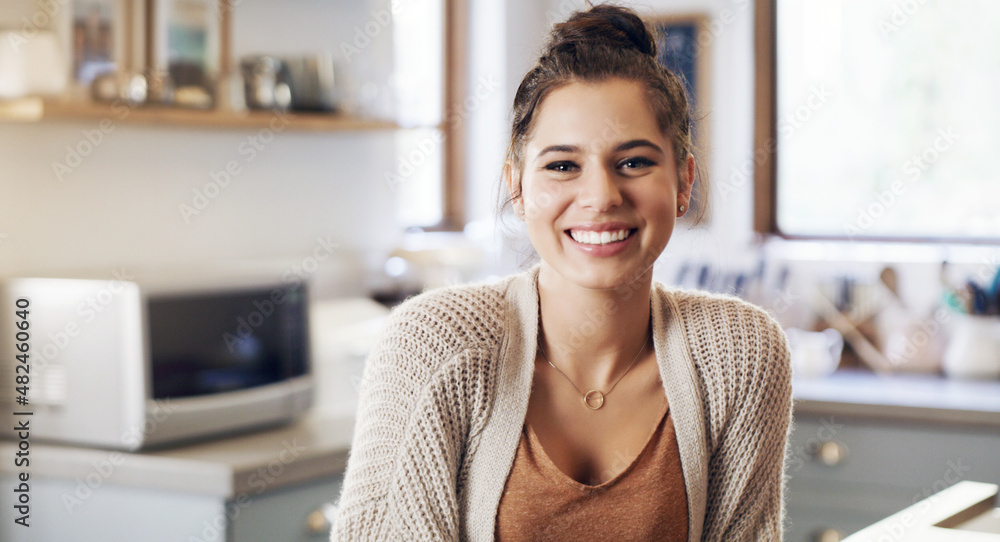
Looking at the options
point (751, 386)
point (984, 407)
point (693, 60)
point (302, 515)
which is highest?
point (693, 60)

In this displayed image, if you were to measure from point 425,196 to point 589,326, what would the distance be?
7.51 ft

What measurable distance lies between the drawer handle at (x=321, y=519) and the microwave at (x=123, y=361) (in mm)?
242

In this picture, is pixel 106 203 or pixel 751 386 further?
pixel 106 203

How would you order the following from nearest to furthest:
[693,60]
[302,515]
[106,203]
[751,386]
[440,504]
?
1. [440,504]
2. [751,386]
3. [302,515]
4. [106,203]
5. [693,60]

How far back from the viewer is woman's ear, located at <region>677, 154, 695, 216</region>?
4.45 feet

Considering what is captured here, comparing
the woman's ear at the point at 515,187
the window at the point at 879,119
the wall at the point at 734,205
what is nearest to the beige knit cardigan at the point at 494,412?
the woman's ear at the point at 515,187

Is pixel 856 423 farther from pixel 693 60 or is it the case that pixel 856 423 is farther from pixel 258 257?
pixel 258 257

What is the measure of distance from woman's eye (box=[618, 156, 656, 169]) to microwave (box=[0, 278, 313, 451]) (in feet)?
3.59

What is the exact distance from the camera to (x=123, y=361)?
1898mm

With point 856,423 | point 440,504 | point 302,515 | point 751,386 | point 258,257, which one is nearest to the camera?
point 440,504

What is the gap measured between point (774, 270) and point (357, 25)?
1518 mm

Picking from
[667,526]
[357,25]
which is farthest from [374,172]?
[667,526]

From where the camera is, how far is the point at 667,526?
4.14ft

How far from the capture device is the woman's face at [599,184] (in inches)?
48.7
